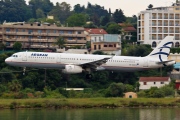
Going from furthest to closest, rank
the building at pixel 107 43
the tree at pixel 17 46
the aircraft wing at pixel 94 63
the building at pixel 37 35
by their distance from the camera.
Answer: the building at pixel 107 43 → the building at pixel 37 35 → the tree at pixel 17 46 → the aircraft wing at pixel 94 63

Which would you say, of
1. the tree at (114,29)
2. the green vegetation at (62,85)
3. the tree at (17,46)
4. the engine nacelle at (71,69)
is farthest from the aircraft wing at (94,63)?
the tree at (114,29)

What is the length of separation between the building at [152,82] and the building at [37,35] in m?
34.8

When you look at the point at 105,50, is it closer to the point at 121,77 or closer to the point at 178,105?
the point at 121,77

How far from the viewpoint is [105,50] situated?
159m

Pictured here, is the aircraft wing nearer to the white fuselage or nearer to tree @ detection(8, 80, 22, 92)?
the white fuselage

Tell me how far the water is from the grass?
2097 mm

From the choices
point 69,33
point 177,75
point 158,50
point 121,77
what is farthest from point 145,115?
point 69,33

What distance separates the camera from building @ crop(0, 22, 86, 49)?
157500mm

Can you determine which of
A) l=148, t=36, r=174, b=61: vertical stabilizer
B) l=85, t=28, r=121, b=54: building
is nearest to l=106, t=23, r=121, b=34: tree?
l=85, t=28, r=121, b=54: building

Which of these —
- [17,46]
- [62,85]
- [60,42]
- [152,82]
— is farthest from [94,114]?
[60,42]

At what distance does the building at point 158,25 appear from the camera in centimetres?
17350

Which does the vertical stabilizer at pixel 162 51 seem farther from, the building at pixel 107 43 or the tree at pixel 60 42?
the tree at pixel 60 42

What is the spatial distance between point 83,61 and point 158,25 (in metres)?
76.3

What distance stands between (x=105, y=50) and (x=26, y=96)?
52.8 metres
